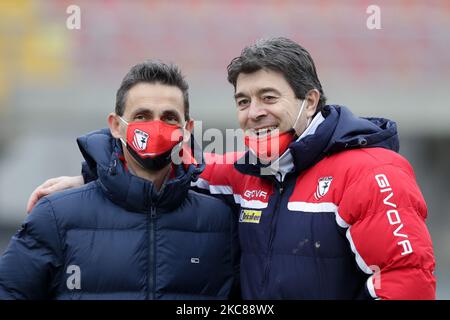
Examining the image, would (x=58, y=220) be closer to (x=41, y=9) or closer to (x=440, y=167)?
(x=440, y=167)

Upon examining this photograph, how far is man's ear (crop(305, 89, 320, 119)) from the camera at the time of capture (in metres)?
2.23

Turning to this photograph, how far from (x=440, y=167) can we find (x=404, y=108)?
1.97ft

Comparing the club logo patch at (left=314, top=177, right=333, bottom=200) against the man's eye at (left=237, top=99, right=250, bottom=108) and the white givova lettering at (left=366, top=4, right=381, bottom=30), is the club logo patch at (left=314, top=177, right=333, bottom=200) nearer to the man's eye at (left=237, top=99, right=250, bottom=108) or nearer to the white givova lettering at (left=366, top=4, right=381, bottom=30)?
the man's eye at (left=237, top=99, right=250, bottom=108)

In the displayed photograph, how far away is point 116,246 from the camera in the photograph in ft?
6.80

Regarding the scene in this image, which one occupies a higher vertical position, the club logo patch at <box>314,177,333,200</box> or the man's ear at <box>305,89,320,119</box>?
the man's ear at <box>305,89,320,119</box>

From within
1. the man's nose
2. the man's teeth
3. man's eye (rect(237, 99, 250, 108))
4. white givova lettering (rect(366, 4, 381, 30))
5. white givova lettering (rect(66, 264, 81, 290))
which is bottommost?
white givova lettering (rect(66, 264, 81, 290))

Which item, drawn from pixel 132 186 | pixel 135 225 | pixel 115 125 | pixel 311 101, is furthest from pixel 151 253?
pixel 311 101

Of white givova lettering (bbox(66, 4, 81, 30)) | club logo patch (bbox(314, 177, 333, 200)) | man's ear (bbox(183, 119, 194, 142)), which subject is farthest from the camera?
white givova lettering (bbox(66, 4, 81, 30))

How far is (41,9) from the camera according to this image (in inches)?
265

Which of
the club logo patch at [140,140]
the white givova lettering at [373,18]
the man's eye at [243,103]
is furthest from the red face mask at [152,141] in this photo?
the white givova lettering at [373,18]

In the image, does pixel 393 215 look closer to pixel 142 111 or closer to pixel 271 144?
pixel 271 144

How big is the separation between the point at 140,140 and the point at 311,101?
0.56m

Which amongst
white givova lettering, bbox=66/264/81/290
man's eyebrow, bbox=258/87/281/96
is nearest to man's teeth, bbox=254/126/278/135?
man's eyebrow, bbox=258/87/281/96
